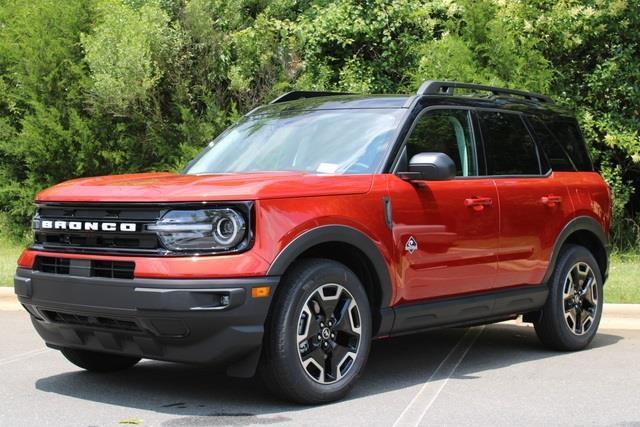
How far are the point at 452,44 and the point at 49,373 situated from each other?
29.3 feet

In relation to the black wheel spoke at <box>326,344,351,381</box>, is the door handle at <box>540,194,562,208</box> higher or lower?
higher

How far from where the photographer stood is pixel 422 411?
5.85m

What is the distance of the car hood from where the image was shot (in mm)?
5594

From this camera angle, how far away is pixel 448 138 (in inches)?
279

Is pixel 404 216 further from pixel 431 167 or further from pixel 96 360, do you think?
pixel 96 360

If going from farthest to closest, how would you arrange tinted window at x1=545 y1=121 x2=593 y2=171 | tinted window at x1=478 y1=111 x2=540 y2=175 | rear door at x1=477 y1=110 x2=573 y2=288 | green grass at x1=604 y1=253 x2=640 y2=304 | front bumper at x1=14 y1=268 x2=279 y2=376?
green grass at x1=604 y1=253 x2=640 y2=304, tinted window at x1=545 y1=121 x2=593 y2=171, tinted window at x1=478 y1=111 x2=540 y2=175, rear door at x1=477 y1=110 x2=573 y2=288, front bumper at x1=14 y1=268 x2=279 y2=376

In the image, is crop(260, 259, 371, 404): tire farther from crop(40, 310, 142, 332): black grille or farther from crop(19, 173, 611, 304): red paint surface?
crop(40, 310, 142, 332): black grille

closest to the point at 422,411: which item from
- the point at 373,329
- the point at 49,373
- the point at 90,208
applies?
the point at 373,329

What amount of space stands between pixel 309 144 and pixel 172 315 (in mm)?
1801

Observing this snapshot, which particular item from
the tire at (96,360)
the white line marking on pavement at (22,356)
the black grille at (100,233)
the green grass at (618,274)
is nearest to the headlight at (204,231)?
the black grille at (100,233)

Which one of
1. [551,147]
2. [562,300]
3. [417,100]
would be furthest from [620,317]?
[417,100]

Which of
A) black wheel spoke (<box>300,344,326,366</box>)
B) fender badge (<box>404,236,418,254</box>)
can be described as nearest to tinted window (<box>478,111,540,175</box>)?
fender badge (<box>404,236,418,254</box>)

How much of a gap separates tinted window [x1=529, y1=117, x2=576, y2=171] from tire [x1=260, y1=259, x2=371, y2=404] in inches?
100

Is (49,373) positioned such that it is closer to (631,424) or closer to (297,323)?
(297,323)
